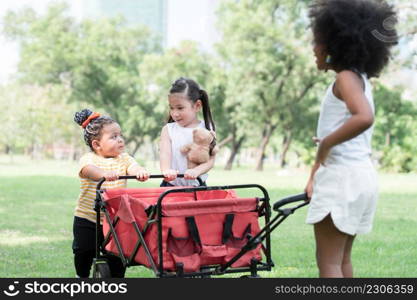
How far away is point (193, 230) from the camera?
11.3 feet

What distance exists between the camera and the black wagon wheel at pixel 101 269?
4047 mm

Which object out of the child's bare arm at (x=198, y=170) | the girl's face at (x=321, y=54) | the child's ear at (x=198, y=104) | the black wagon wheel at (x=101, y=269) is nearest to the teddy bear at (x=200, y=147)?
the child's bare arm at (x=198, y=170)

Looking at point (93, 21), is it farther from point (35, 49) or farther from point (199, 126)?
point (199, 126)

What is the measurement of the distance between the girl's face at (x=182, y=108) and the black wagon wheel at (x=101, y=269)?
3.44 feet

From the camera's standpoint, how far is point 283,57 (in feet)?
107

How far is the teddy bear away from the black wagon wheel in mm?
869

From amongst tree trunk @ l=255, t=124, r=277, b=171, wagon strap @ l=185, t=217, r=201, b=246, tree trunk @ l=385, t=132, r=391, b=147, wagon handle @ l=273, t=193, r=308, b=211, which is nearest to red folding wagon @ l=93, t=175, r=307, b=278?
wagon strap @ l=185, t=217, r=201, b=246

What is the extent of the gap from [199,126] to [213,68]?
32162mm

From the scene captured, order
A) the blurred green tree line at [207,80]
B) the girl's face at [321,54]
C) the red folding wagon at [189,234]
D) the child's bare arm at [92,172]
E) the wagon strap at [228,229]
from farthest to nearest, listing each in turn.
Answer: the blurred green tree line at [207,80] → the child's bare arm at [92,172] → the wagon strap at [228,229] → the red folding wagon at [189,234] → the girl's face at [321,54]

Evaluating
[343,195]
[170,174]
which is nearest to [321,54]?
[343,195]

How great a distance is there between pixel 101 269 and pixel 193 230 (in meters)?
0.90

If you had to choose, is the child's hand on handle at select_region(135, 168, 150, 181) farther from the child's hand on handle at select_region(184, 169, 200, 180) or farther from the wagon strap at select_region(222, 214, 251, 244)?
the wagon strap at select_region(222, 214, 251, 244)

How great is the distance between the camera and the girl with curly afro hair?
2869 mm

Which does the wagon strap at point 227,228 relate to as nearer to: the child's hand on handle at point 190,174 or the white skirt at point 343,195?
the child's hand on handle at point 190,174
